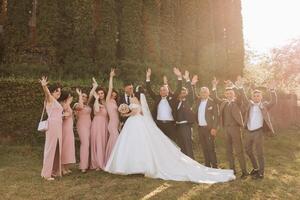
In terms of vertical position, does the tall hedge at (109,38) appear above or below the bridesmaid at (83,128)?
above

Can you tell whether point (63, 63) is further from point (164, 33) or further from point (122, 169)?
point (122, 169)

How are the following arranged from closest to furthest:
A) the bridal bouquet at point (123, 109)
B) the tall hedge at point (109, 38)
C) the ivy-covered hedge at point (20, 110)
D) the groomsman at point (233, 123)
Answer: the groomsman at point (233, 123)
the bridal bouquet at point (123, 109)
the ivy-covered hedge at point (20, 110)
the tall hedge at point (109, 38)

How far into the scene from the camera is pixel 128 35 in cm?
1939

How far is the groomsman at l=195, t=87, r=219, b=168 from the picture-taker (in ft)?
33.3

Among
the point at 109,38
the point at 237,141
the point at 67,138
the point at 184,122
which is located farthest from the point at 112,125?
Answer: the point at 109,38

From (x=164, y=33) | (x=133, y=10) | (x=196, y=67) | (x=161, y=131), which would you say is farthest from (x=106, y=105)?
(x=196, y=67)

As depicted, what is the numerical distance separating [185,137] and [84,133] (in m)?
2.71

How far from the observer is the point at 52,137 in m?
9.54

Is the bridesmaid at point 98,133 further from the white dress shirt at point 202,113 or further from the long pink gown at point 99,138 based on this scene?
the white dress shirt at point 202,113

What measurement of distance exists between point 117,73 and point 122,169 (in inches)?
352

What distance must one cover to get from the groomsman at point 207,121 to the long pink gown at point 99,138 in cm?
257

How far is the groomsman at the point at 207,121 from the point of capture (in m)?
10.2

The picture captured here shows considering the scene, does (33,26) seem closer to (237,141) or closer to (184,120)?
(184,120)

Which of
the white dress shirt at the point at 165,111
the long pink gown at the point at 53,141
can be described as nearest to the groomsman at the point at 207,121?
the white dress shirt at the point at 165,111
